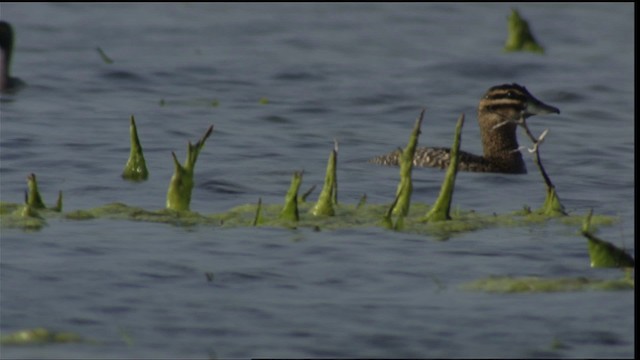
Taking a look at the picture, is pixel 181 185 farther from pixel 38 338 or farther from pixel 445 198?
pixel 38 338

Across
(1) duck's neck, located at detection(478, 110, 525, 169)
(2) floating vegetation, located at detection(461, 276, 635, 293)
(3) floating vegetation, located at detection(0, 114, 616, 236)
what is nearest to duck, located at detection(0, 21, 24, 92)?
(1) duck's neck, located at detection(478, 110, 525, 169)

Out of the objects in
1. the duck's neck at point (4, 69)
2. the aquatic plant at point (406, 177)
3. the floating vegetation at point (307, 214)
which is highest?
the aquatic plant at point (406, 177)

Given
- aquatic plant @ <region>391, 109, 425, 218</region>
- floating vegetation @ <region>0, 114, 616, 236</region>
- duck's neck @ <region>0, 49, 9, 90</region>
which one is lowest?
duck's neck @ <region>0, 49, 9, 90</region>

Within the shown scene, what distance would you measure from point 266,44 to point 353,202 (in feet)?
40.0

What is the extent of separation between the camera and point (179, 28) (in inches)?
1137

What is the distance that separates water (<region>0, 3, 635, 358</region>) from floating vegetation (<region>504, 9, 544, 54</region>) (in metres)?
0.25

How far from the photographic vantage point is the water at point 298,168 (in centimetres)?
1087

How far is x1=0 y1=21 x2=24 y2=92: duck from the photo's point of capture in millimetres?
23281

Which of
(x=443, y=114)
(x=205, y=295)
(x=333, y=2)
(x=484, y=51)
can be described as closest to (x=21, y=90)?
(x=443, y=114)

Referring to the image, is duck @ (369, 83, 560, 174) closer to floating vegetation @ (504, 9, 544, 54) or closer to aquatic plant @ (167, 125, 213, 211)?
aquatic plant @ (167, 125, 213, 211)

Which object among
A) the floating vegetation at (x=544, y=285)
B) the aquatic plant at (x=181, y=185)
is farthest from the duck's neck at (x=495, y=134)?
the floating vegetation at (x=544, y=285)

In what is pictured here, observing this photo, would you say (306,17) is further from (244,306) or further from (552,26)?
(244,306)

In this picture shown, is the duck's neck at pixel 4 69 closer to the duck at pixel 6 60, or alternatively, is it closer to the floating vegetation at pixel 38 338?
the duck at pixel 6 60

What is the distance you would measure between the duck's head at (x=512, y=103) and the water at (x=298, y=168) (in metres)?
0.63
